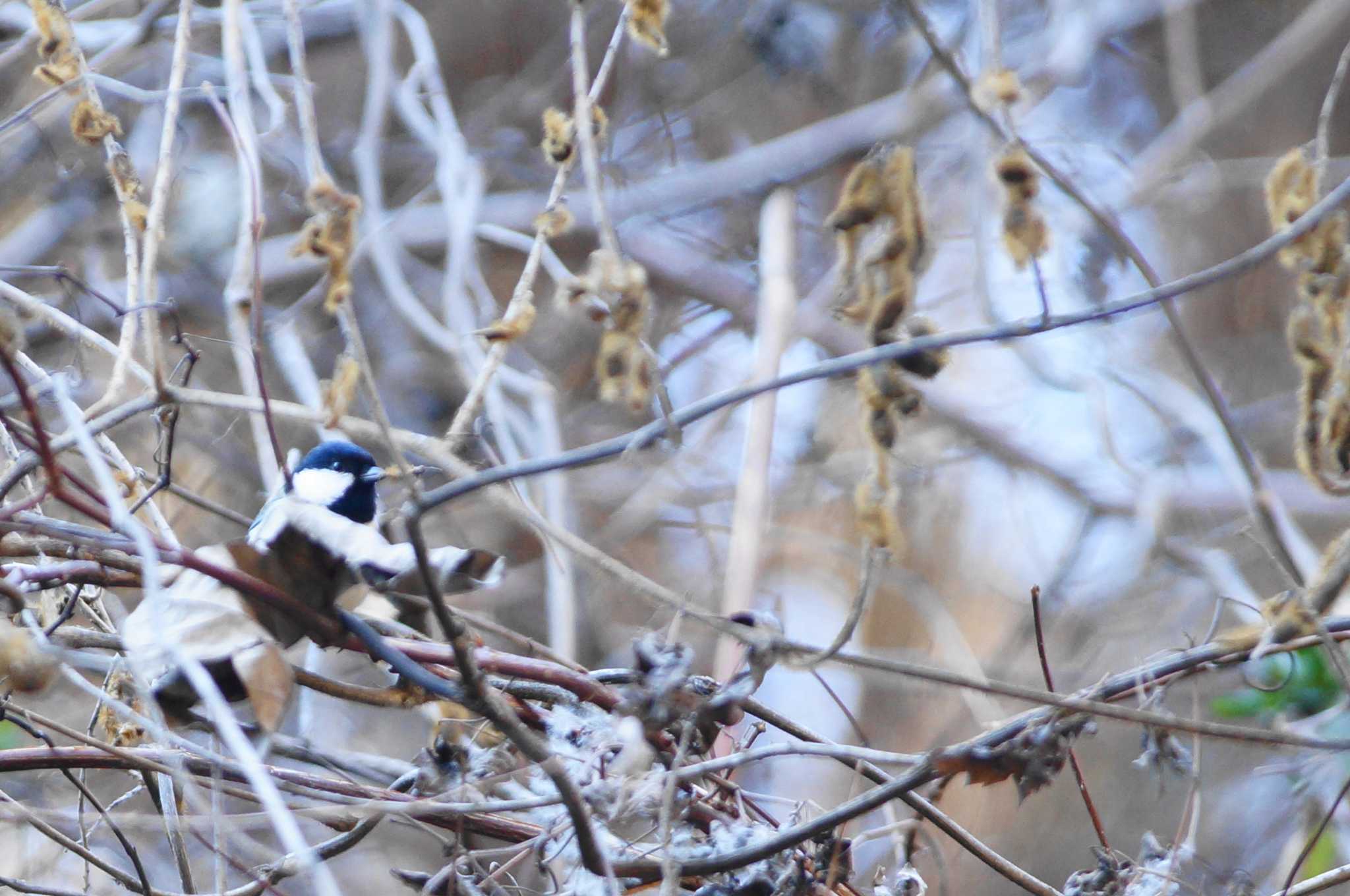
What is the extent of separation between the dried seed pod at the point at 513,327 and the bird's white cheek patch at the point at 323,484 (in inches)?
30.5

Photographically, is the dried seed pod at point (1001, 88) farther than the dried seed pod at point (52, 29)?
No

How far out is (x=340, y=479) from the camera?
1.73m

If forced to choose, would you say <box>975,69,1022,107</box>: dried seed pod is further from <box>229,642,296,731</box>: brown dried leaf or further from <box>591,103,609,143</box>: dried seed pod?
<box>229,642,296,731</box>: brown dried leaf

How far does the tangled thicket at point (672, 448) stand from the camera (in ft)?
2.90

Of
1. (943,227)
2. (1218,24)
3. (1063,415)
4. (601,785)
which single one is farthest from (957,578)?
(601,785)

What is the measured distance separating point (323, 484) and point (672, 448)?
1.01 meters

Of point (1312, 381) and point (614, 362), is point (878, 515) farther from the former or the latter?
point (1312, 381)

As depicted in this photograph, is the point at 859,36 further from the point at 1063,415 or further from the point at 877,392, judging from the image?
the point at 877,392

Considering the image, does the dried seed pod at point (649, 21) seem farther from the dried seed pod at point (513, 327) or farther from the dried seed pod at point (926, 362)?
the dried seed pod at point (926, 362)

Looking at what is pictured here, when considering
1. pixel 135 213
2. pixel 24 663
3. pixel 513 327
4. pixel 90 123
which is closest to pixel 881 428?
pixel 513 327

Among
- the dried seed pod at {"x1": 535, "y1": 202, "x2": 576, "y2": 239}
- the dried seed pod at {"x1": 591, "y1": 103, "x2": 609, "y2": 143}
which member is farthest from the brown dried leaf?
the dried seed pod at {"x1": 591, "y1": 103, "x2": 609, "y2": 143}

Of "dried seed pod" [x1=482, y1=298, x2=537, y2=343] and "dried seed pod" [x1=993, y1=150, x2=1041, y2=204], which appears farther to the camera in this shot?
"dried seed pod" [x1=482, y1=298, x2=537, y2=343]

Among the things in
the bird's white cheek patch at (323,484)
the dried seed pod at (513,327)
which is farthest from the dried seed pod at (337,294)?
the bird's white cheek patch at (323,484)

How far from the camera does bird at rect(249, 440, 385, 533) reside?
171cm
